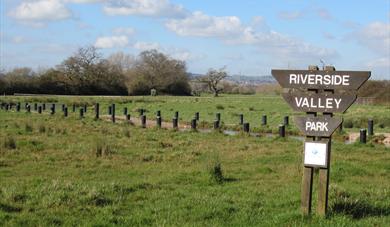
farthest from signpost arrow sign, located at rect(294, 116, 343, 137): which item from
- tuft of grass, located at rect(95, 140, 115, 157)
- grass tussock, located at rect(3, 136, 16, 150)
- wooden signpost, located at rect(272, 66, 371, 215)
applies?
grass tussock, located at rect(3, 136, 16, 150)

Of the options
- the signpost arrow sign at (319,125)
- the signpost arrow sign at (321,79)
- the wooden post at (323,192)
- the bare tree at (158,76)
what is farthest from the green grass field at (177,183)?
the bare tree at (158,76)

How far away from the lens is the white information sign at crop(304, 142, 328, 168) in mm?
7793

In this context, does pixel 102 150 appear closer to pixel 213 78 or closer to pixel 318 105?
pixel 318 105

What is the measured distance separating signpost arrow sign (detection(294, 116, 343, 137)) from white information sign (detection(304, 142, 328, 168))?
145 millimetres

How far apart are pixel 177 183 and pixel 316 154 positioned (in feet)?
14.6

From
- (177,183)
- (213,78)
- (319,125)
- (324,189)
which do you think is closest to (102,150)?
(177,183)

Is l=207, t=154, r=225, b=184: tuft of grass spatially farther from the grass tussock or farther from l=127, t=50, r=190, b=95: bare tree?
l=127, t=50, r=190, b=95: bare tree

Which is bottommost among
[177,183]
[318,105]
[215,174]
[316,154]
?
[177,183]

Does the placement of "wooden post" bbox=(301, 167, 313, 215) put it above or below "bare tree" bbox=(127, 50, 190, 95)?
below

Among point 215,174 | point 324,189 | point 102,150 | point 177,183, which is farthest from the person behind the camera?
point 102,150

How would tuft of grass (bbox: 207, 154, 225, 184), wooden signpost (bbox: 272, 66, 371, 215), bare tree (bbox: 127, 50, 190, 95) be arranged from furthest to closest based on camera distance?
bare tree (bbox: 127, 50, 190, 95)
tuft of grass (bbox: 207, 154, 225, 184)
wooden signpost (bbox: 272, 66, 371, 215)

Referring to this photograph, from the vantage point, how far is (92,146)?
1745 centimetres

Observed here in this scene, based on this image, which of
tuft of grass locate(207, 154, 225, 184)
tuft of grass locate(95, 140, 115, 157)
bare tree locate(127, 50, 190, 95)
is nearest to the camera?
tuft of grass locate(207, 154, 225, 184)

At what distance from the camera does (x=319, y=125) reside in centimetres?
789
